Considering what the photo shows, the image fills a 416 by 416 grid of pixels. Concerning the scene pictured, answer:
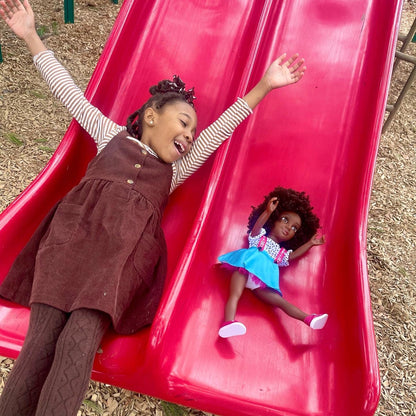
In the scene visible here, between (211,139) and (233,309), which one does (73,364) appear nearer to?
(233,309)

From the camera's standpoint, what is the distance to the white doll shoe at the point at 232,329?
1648 millimetres

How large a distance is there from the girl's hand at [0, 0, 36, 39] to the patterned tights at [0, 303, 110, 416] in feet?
4.88

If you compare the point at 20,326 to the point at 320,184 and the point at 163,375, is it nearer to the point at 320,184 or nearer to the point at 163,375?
the point at 163,375

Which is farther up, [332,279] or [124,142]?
[124,142]

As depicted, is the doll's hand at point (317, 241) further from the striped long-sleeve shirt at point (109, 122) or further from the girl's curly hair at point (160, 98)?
the girl's curly hair at point (160, 98)

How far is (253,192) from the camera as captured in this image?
90.1 inches

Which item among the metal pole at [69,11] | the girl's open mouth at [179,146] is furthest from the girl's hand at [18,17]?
the metal pole at [69,11]

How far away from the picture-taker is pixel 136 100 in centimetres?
247

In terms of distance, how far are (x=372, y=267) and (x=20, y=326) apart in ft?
6.83

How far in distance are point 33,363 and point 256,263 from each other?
38.3 inches

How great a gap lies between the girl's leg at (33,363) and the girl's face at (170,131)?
0.90 metres

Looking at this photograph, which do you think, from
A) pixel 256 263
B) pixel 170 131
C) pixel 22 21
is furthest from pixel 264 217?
pixel 22 21

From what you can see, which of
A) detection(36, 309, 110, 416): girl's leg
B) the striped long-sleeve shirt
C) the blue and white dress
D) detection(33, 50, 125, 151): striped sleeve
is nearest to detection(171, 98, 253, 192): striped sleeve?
the striped long-sleeve shirt

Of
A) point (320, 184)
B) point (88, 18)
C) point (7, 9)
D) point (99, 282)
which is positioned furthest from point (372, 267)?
point (88, 18)
